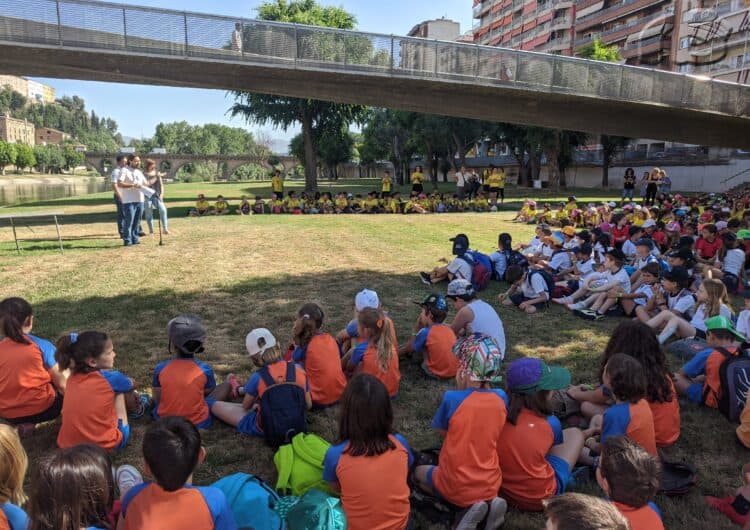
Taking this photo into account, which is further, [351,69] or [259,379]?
[351,69]

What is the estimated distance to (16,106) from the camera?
167625 mm

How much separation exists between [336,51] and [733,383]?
17843mm

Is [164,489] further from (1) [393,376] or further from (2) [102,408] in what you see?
(1) [393,376]

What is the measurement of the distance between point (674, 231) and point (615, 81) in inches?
477

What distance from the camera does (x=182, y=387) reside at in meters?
3.82

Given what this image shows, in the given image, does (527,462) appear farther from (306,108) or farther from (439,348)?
(306,108)

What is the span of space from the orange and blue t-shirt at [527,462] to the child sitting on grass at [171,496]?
1649 millimetres

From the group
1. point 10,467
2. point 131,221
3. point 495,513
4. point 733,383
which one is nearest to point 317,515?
point 495,513

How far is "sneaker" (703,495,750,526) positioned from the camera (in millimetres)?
2923

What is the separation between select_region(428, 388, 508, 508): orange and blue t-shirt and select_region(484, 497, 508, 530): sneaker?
0.05 meters

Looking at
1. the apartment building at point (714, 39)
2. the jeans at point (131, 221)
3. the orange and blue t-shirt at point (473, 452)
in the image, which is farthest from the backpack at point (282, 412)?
the apartment building at point (714, 39)

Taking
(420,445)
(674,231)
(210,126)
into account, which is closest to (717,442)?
(420,445)

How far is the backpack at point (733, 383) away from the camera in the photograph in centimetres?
395

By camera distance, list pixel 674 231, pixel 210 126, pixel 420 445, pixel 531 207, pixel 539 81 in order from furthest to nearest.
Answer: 1. pixel 210 126
2. pixel 539 81
3. pixel 531 207
4. pixel 674 231
5. pixel 420 445
